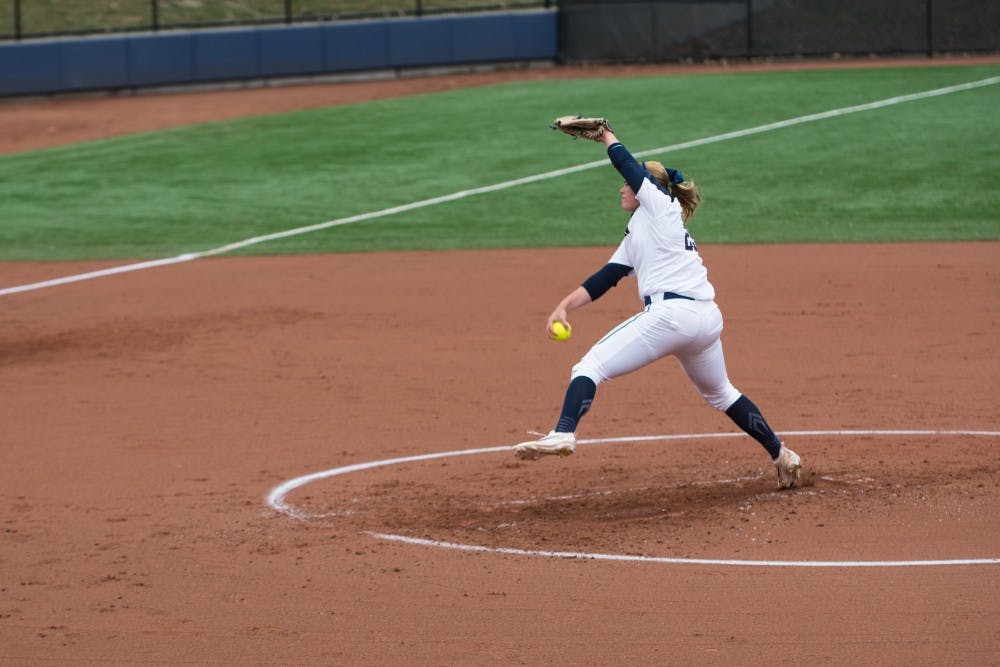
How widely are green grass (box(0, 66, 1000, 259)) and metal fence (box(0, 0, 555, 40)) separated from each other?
4285 millimetres

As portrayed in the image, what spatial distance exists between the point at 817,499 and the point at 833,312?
17.8ft

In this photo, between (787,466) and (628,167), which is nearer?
(628,167)

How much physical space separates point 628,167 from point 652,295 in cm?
71

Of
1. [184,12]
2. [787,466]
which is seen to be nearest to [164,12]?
[184,12]

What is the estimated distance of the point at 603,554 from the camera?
6969 millimetres

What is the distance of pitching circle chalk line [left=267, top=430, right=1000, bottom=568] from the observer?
6.71 metres

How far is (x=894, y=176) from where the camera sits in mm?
19234

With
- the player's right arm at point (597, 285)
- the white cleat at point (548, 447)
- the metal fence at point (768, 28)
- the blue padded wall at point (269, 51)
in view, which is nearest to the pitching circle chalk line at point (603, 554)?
the white cleat at point (548, 447)

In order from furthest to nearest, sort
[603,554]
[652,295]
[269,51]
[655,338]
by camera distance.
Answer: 1. [269,51]
2. [652,295]
3. [655,338]
4. [603,554]

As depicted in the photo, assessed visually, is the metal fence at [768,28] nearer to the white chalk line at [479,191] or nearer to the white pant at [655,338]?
the white chalk line at [479,191]

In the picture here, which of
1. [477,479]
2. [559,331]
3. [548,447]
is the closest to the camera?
[548,447]

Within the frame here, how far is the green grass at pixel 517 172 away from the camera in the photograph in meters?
17.4

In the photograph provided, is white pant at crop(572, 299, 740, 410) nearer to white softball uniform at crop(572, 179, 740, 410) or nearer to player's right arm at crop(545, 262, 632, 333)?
white softball uniform at crop(572, 179, 740, 410)

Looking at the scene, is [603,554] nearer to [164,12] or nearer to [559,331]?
[559,331]
